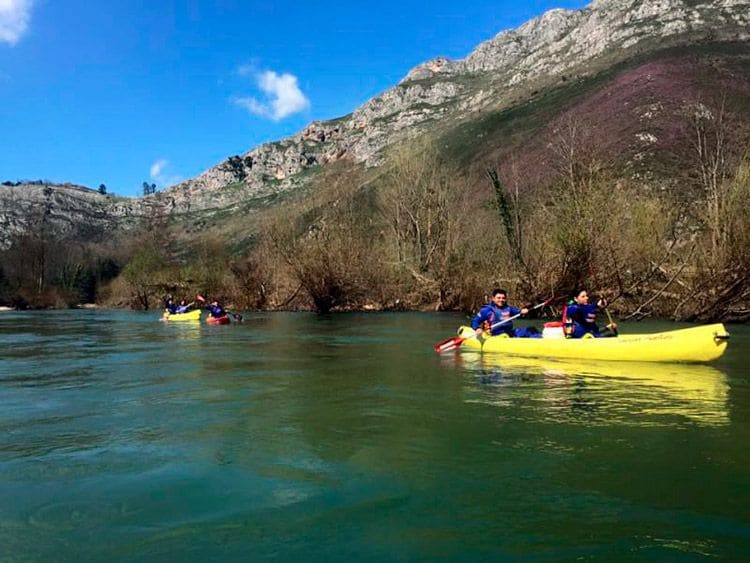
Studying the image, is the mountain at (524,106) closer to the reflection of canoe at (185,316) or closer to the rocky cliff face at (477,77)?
the rocky cliff face at (477,77)

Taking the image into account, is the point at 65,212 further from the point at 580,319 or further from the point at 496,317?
the point at 580,319

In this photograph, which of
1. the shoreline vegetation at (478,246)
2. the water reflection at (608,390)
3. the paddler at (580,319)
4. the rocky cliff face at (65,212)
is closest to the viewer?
the water reflection at (608,390)

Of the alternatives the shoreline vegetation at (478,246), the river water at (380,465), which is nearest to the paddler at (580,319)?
the river water at (380,465)

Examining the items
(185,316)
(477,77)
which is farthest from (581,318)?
(477,77)

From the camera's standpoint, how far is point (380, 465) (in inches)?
230

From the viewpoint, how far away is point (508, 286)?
26266mm

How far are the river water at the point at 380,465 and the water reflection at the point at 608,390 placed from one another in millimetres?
59

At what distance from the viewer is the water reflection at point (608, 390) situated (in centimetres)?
770

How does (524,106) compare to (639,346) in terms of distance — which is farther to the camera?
(524,106)

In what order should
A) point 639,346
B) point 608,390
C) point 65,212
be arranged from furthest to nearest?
point 65,212 → point 639,346 → point 608,390

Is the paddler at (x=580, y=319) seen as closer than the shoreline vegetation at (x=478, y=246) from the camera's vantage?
Yes

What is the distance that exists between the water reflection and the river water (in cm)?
6

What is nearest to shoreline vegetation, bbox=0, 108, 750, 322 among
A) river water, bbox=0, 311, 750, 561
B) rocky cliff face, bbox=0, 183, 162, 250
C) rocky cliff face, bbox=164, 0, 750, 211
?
rocky cliff face, bbox=164, 0, 750, 211

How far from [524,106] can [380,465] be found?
89439 mm
